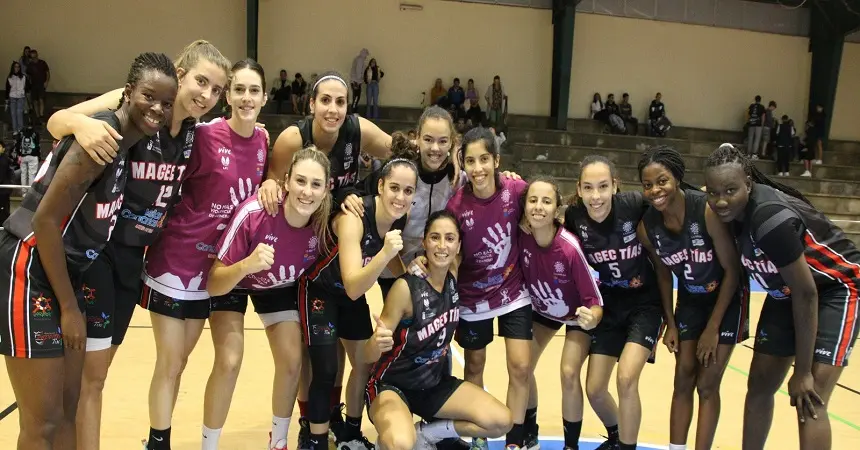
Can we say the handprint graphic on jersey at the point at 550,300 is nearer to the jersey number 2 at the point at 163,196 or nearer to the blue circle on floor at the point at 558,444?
the blue circle on floor at the point at 558,444

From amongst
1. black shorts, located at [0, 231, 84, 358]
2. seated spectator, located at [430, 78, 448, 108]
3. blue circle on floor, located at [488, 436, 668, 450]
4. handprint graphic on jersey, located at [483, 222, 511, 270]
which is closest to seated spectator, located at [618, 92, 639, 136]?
seated spectator, located at [430, 78, 448, 108]

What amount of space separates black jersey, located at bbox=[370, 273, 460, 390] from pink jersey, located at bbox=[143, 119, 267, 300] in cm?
101

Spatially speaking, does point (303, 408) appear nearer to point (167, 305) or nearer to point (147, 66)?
point (167, 305)

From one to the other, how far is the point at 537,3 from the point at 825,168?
8627 mm

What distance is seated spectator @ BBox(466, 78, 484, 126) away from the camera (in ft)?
54.0

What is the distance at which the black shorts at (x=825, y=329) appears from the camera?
3121mm

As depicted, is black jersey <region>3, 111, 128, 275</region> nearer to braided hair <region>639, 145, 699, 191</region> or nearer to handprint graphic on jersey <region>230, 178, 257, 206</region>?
handprint graphic on jersey <region>230, 178, 257, 206</region>

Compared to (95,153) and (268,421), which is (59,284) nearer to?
(95,153)

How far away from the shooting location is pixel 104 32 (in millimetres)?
16094

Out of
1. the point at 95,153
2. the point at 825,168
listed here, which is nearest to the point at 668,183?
the point at 95,153

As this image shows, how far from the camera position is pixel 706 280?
357 centimetres

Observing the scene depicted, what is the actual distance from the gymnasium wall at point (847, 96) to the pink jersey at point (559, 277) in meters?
18.4

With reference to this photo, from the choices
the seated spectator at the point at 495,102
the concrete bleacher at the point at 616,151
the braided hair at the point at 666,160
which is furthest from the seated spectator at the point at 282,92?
the braided hair at the point at 666,160

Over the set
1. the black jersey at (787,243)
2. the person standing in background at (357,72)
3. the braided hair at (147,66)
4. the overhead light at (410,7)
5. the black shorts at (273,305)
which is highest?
the overhead light at (410,7)
